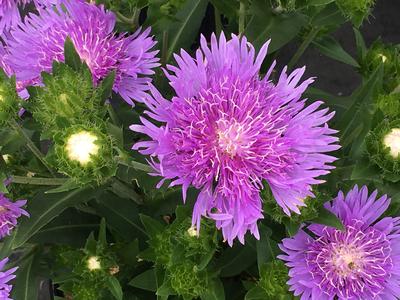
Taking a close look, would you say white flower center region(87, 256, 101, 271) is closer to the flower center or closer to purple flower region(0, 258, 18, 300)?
purple flower region(0, 258, 18, 300)

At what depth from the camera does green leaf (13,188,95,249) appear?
1.19 m

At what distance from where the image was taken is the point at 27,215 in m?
1.21

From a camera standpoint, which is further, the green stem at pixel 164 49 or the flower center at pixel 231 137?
the green stem at pixel 164 49

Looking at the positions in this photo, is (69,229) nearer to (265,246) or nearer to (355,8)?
(265,246)

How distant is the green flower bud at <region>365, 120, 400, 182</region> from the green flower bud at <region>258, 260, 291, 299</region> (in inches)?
12.0

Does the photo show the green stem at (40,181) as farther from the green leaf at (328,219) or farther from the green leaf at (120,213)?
the green leaf at (328,219)

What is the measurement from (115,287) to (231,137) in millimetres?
499

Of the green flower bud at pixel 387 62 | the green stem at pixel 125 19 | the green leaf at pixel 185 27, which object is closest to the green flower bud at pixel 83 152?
the green stem at pixel 125 19

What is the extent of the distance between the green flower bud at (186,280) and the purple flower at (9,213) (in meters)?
0.37

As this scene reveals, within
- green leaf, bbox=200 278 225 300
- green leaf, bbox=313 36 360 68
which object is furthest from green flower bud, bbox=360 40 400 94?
green leaf, bbox=200 278 225 300

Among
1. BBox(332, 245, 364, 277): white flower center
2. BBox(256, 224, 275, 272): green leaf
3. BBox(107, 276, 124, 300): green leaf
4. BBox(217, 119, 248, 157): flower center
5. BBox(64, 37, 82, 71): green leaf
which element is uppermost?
BBox(64, 37, 82, 71): green leaf

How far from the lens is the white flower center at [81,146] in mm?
978

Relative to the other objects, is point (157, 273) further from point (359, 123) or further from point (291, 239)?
point (359, 123)

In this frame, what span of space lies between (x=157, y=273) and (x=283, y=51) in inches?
55.1
